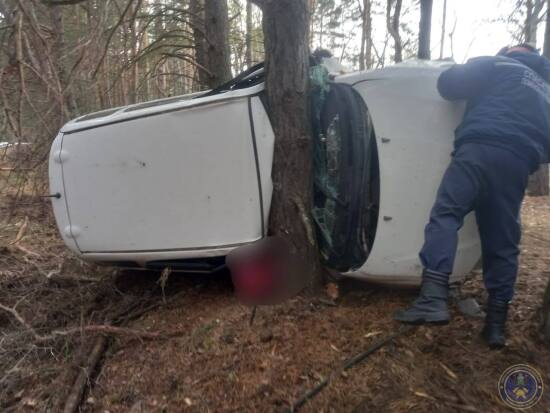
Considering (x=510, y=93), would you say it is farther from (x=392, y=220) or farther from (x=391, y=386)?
(x=391, y=386)

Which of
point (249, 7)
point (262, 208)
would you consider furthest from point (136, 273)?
point (249, 7)

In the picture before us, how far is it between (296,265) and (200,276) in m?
1.05

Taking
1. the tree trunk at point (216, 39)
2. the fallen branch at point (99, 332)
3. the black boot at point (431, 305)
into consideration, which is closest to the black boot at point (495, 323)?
the black boot at point (431, 305)

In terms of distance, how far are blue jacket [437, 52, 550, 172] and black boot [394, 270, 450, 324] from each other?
0.75 metres

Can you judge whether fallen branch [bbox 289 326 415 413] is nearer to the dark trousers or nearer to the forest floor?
the forest floor

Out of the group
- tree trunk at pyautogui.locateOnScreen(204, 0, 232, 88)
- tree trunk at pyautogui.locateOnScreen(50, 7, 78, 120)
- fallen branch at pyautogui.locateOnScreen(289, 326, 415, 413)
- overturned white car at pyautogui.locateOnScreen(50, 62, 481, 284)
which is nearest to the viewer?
fallen branch at pyautogui.locateOnScreen(289, 326, 415, 413)

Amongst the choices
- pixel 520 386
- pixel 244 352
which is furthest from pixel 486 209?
pixel 244 352

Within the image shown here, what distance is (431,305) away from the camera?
2219mm

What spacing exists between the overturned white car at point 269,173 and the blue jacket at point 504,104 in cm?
22

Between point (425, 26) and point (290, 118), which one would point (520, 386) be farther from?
point (425, 26)

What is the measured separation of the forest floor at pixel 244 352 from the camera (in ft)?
7.42

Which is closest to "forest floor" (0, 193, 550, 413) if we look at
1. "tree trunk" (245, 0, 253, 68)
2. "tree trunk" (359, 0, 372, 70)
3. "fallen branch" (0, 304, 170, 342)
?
"fallen branch" (0, 304, 170, 342)

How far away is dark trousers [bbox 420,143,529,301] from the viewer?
2.37m

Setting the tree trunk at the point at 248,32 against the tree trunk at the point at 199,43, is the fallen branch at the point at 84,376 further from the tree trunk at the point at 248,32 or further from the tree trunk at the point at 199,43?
the tree trunk at the point at 248,32
